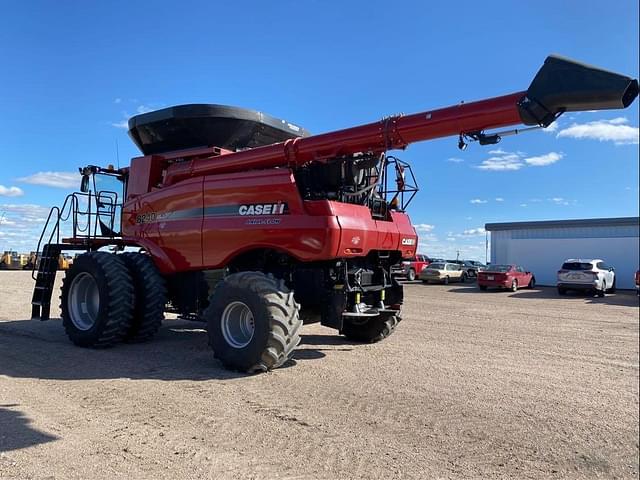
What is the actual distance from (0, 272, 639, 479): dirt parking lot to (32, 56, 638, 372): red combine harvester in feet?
1.98

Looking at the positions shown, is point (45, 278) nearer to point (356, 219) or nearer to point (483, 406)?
point (356, 219)

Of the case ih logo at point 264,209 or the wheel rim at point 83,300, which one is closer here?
the case ih logo at point 264,209

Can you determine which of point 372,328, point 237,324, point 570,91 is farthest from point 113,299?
point 570,91

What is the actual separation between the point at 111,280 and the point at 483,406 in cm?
561

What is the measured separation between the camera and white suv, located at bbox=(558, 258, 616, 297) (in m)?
23.2

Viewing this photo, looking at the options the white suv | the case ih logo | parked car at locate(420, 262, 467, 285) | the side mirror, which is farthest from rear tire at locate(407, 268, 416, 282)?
the case ih logo

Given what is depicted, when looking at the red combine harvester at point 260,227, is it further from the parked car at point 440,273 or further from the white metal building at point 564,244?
the white metal building at point 564,244

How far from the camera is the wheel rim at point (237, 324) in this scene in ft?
22.1

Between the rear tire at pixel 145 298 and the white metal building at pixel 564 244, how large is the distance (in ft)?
98.4

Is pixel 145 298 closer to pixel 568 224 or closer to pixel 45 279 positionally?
pixel 45 279

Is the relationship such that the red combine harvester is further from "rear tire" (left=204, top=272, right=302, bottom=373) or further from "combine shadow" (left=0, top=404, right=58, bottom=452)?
"combine shadow" (left=0, top=404, right=58, bottom=452)

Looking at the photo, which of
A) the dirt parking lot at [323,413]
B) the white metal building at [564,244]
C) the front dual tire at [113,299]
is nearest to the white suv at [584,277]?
the white metal building at [564,244]

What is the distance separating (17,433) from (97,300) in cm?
449

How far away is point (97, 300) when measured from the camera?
862cm
